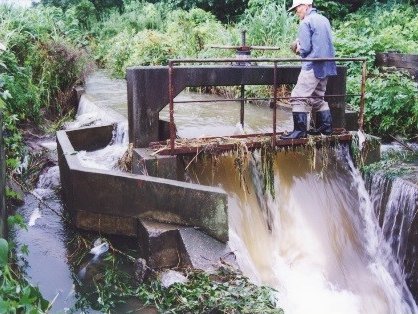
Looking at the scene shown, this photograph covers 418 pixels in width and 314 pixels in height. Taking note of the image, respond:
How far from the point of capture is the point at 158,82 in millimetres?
6273

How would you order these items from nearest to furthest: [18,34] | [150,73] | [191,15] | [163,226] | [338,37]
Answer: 1. [163,226]
2. [150,73]
3. [18,34]
4. [338,37]
5. [191,15]

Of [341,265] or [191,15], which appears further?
[191,15]

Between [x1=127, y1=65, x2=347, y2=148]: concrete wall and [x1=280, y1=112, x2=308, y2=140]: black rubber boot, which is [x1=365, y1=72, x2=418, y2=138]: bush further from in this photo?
[x1=127, y1=65, x2=347, y2=148]: concrete wall

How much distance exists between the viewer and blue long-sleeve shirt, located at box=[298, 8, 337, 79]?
646 cm

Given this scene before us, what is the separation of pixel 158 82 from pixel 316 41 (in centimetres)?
214

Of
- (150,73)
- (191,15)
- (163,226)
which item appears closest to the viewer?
(163,226)

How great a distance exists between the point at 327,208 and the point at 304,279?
1120mm

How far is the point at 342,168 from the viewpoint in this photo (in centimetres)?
729

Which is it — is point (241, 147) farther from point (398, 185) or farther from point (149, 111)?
point (398, 185)

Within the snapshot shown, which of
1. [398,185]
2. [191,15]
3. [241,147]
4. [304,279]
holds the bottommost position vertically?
[304,279]

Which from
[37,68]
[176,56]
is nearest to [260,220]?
[37,68]

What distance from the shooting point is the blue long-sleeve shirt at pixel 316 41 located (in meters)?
6.46

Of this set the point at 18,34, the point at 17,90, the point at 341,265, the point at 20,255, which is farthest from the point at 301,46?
the point at 18,34

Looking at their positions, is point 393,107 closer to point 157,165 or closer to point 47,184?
point 157,165
